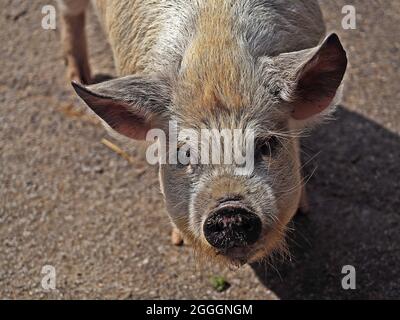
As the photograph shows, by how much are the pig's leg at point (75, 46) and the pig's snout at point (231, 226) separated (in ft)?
9.30

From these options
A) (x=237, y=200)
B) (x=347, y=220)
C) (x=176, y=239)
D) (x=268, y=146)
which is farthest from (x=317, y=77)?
(x=176, y=239)

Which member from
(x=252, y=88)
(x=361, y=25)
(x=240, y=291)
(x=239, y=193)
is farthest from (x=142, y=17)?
(x=361, y=25)

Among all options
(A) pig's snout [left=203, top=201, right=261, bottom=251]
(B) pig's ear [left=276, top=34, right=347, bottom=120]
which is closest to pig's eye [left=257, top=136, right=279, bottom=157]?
(B) pig's ear [left=276, top=34, right=347, bottom=120]

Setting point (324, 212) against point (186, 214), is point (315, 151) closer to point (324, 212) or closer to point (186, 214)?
point (324, 212)

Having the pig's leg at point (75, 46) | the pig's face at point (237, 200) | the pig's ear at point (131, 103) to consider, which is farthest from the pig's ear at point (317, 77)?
the pig's leg at point (75, 46)

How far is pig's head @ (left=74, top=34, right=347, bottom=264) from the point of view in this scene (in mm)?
3875

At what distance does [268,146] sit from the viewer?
4.11m

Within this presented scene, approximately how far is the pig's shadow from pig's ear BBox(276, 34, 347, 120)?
119 cm

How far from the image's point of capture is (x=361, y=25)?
6.57 metres

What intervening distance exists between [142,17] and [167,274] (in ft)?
5.56

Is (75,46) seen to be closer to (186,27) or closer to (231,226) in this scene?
(186,27)

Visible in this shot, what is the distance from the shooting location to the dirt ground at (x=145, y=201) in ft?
16.5

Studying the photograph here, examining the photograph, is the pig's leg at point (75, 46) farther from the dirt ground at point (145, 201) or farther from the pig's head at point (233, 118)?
the pig's head at point (233, 118)

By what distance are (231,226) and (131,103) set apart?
875mm
